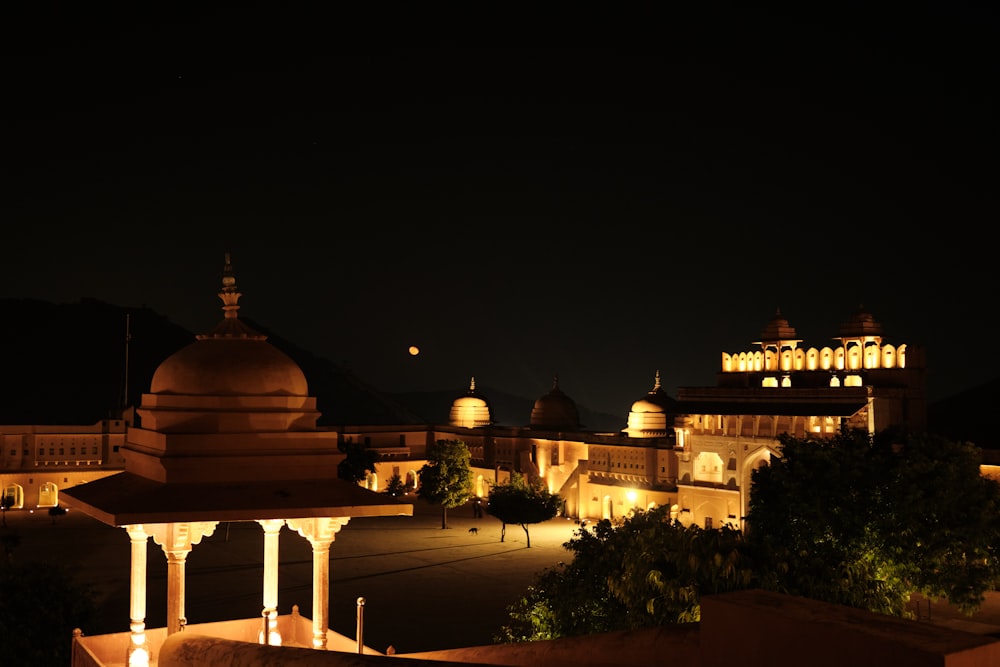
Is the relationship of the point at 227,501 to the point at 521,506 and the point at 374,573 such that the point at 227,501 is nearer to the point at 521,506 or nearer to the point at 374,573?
the point at 374,573

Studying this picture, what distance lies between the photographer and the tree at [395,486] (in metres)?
51.9

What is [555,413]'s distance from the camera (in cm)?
5241

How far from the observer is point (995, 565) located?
21.9 metres

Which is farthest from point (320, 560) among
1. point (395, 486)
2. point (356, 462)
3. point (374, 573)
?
point (395, 486)

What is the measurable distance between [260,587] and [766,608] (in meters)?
24.6

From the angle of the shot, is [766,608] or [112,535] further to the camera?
[112,535]

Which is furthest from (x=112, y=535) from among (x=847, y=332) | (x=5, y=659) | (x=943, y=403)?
(x=943, y=403)

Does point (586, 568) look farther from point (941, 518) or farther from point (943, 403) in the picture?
point (943, 403)

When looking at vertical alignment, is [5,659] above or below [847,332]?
below

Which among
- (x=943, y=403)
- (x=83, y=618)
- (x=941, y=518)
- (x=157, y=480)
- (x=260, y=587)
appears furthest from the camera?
(x=943, y=403)

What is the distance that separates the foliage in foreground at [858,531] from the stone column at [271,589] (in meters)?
5.19

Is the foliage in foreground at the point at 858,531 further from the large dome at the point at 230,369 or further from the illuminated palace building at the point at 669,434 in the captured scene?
the illuminated palace building at the point at 669,434

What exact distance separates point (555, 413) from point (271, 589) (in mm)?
39989

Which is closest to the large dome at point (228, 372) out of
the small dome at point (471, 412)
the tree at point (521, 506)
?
the tree at point (521, 506)
